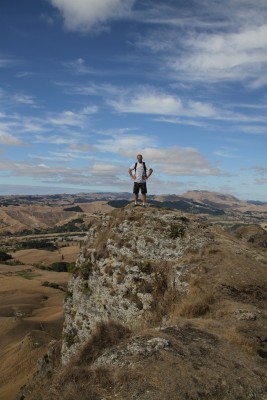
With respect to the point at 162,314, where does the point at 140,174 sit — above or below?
above

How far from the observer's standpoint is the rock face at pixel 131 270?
2016 centimetres

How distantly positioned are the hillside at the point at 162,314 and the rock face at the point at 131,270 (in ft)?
0.21

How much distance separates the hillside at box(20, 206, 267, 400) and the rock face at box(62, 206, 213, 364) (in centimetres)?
6

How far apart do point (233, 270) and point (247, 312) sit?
12.7ft

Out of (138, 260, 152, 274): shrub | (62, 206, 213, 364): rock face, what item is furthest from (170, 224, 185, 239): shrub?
(138, 260, 152, 274): shrub

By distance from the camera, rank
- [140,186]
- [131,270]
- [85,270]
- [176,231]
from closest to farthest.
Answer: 1. [131,270]
2. [176,231]
3. [140,186]
4. [85,270]

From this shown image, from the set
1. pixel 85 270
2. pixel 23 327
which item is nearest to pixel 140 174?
pixel 85 270

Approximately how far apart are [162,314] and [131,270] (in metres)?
3.72

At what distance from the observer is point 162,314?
62.1 ft

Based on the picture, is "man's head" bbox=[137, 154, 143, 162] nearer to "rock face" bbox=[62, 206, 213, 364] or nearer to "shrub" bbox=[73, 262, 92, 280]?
"rock face" bbox=[62, 206, 213, 364]

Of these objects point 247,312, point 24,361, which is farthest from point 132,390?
point 24,361

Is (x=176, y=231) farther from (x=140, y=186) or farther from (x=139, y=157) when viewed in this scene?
(x=139, y=157)

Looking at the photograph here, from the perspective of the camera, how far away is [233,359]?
1234 cm

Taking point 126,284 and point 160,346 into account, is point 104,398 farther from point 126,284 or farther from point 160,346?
point 126,284
